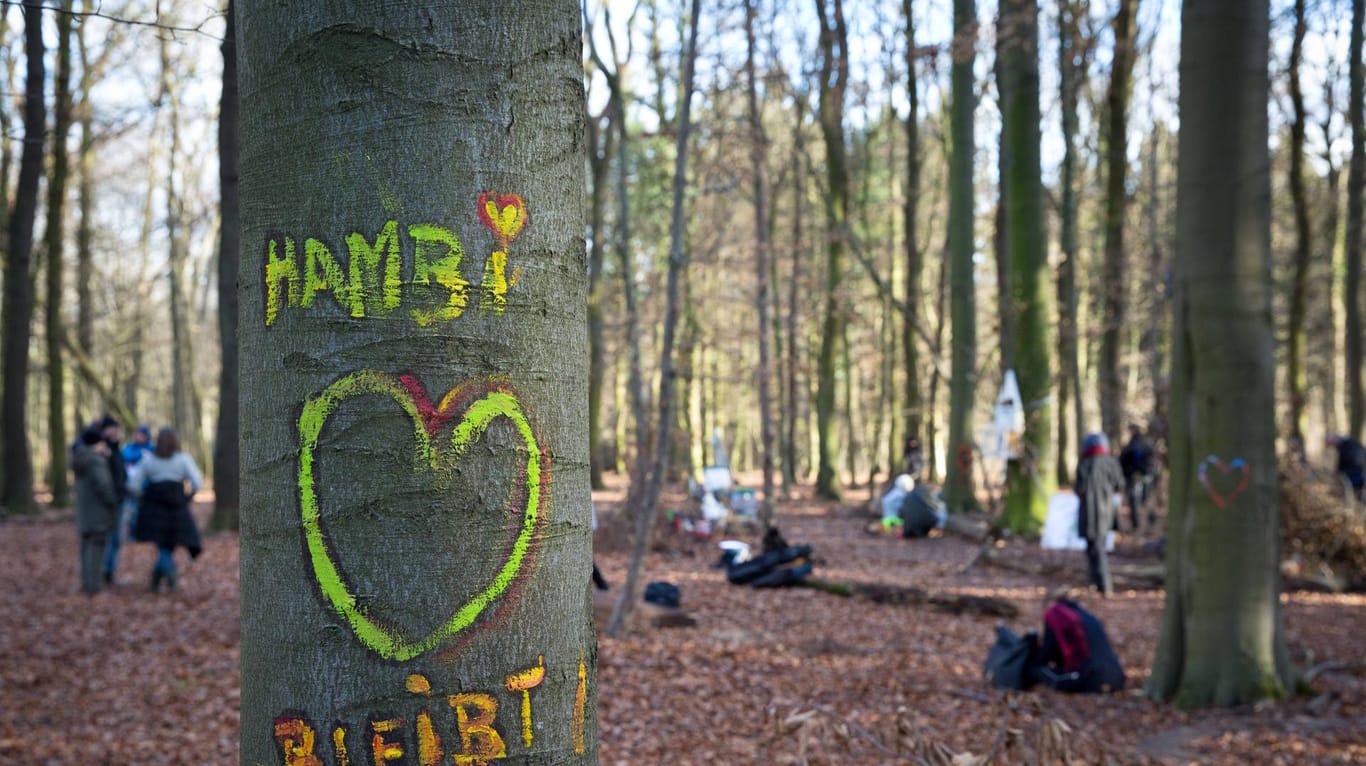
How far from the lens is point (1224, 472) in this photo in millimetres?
6543

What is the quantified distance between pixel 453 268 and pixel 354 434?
0.25 meters

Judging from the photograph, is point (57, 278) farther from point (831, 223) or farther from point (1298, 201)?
point (1298, 201)

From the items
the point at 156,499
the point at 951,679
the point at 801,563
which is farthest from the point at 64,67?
the point at 951,679

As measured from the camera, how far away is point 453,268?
1434mm

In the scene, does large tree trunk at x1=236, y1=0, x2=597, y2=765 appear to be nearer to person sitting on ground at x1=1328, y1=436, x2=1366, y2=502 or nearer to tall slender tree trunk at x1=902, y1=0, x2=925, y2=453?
person sitting on ground at x1=1328, y1=436, x2=1366, y2=502

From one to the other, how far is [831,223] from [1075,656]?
1622cm

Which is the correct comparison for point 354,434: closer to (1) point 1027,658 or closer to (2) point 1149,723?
(2) point 1149,723

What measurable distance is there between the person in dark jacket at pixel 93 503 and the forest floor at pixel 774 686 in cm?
35

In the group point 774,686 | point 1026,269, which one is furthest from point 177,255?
point 774,686

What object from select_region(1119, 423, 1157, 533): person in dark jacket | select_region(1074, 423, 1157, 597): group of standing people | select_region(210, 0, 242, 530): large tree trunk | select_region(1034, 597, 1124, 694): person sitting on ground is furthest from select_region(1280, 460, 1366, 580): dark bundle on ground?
select_region(210, 0, 242, 530): large tree trunk

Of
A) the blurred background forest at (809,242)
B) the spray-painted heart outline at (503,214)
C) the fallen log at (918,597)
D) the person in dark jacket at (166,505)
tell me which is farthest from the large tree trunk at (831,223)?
the spray-painted heart outline at (503,214)

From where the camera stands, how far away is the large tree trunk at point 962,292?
17609mm

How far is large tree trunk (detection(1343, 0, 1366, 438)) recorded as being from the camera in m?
18.8

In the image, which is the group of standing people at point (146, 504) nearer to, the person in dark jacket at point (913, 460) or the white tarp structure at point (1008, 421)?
the white tarp structure at point (1008, 421)
